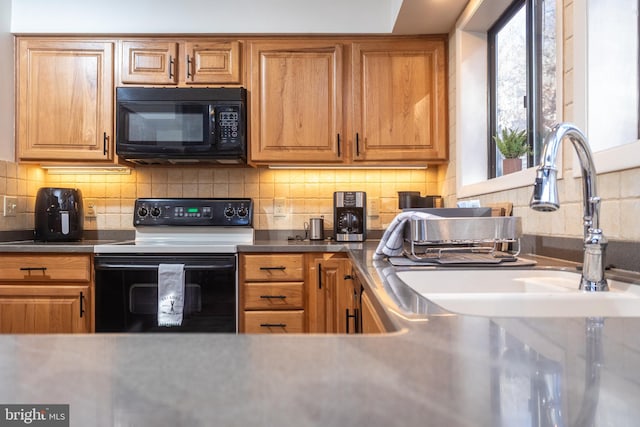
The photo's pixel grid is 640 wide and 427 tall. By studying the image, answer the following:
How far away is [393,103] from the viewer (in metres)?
2.41

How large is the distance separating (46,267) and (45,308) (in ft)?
0.70

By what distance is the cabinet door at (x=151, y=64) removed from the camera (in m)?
2.41

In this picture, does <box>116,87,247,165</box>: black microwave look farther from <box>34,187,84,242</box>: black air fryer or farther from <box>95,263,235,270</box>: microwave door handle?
<box>95,263,235,270</box>: microwave door handle

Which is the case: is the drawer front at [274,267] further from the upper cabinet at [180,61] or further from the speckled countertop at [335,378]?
the speckled countertop at [335,378]

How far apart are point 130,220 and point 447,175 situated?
208 cm

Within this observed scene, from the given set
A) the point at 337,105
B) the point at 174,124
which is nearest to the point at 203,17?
the point at 174,124

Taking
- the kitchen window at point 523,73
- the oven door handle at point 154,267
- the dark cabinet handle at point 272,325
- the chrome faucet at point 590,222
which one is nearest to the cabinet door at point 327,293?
the dark cabinet handle at point 272,325

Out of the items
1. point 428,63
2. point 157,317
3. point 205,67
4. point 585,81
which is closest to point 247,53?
point 205,67

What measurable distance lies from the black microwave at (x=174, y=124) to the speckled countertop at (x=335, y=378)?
1.95 metres

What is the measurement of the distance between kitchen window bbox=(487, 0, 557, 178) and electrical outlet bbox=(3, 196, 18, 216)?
277 centimetres

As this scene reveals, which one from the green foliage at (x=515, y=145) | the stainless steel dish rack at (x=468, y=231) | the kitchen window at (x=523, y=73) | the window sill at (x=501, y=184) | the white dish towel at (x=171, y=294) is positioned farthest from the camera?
the white dish towel at (x=171, y=294)

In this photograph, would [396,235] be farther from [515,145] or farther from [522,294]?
[515,145]

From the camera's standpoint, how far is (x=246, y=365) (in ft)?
1.24

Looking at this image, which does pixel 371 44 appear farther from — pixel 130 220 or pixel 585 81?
pixel 130 220
